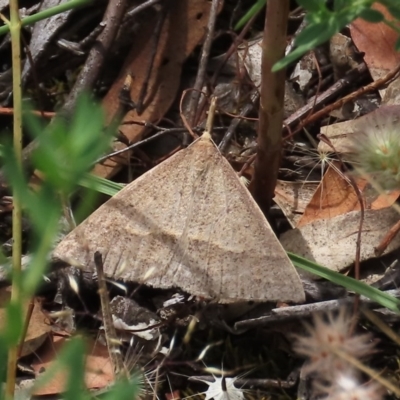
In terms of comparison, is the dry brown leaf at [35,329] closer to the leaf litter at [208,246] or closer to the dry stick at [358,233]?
the leaf litter at [208,246]

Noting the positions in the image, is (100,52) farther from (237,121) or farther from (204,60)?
(237,121)

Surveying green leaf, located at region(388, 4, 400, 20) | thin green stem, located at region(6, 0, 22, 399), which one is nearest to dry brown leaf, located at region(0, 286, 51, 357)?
thin green stem, located at region(6, 0, 22, 399)

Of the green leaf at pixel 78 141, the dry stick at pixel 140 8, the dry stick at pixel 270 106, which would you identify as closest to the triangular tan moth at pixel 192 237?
the dry stick at pixel 270 106

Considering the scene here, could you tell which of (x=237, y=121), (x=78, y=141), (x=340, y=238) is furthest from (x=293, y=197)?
(x=78, y=141)

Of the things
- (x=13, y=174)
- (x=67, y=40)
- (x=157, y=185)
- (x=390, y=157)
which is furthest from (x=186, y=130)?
(x=13, y=174)

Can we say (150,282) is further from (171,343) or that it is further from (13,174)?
(13,174)
